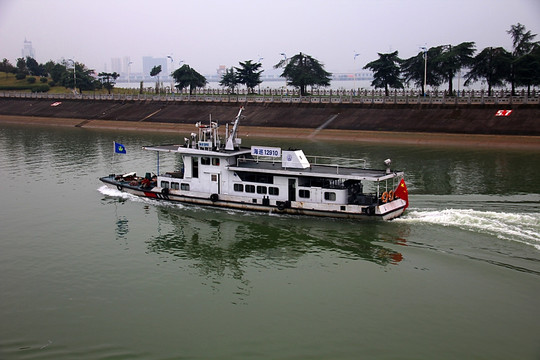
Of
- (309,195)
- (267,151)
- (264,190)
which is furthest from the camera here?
(264,190)

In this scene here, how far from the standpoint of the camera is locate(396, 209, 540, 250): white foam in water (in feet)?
89.2

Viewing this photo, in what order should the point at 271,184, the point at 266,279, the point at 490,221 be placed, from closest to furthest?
1. the point at 266,279
2. the point at 490,221
3. the point at 271,184

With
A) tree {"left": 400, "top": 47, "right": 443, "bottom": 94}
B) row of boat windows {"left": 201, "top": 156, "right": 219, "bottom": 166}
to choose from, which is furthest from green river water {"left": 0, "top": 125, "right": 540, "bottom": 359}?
tree {"left": 400, "top": 47, "right": 443, "bottom": 94}

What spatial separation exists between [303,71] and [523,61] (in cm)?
4479

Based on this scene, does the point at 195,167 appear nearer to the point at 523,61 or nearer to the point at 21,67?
the point at 523,61

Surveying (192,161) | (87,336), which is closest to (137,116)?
(192,161)

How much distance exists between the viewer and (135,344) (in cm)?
1808

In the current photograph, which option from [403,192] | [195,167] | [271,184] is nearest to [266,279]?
[271,184]

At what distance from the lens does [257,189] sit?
34.6 m

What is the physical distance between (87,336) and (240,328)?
5.38 metres

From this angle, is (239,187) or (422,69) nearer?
(239,187)

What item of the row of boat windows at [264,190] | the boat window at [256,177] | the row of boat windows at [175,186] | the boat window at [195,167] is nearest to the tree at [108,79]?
the row of boat windows at [175,186]

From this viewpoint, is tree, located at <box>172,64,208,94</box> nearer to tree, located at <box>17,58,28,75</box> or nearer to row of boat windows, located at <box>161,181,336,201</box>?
tree, located at <box>17,58,28,75</box>

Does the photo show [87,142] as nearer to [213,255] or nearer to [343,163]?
[343,163]
